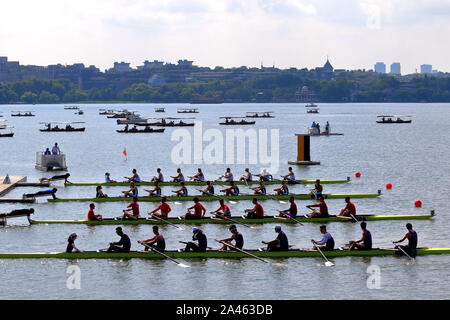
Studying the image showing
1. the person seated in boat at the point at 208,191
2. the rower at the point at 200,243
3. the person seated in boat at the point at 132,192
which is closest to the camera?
the rower at the point at 200,243

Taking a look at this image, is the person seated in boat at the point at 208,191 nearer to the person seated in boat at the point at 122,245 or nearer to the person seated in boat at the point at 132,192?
the person seated in boat at the point at 132,192

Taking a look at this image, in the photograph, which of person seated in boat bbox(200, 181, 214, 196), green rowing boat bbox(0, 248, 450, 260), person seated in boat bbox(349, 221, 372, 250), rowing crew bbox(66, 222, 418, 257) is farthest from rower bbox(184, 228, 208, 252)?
person seated in boat bbox(200, 181, 214, 196)

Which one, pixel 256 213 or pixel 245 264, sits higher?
pixel 256 213

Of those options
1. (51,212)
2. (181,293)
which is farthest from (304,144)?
(181,293)

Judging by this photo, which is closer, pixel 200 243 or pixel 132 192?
pixel 200 243

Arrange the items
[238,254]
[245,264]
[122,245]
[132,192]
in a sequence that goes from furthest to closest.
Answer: [132,192] < [122,245] < [238,254] < [245,264]

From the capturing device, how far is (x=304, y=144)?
71.8 m

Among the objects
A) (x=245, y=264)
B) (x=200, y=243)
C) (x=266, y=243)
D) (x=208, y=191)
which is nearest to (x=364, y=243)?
(x=266, y=243)

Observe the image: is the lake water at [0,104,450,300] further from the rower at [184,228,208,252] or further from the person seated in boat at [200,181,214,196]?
the person seated in boat at [200,181,214,196]

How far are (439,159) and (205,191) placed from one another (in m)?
48.3

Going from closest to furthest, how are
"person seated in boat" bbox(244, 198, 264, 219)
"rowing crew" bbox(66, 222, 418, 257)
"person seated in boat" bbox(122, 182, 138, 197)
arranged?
"rowing crew" bbox(66, 222, 418, 257), "person seated in boat" bbox(244, 198, 264, 219), "person seated in boat" bbox(122, 182, 138, 197)

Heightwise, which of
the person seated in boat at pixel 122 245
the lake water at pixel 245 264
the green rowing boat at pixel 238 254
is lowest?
the lake water at pixel 245 264

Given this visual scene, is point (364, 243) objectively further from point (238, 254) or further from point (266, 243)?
point (238, 254)

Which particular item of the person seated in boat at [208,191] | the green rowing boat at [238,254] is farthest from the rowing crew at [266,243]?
the person seated in boat at [208,191]
